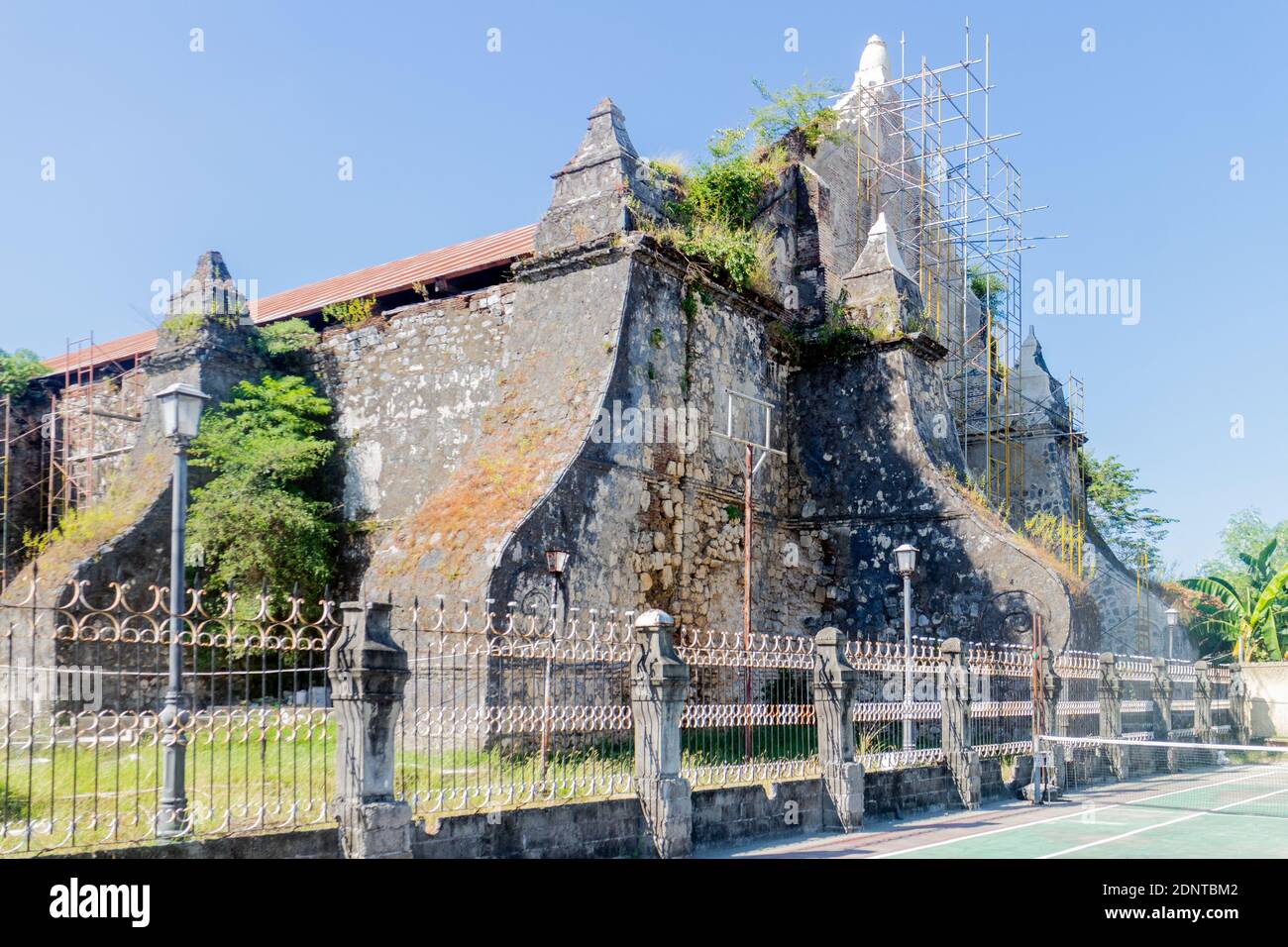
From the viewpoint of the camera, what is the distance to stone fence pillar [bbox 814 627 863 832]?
11.4 metres

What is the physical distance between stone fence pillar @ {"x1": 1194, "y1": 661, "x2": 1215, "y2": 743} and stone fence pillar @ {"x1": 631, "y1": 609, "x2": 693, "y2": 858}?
15.0 meters

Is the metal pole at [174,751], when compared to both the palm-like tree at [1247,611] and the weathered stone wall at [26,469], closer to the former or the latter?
the weathered stone wall at [26,469]

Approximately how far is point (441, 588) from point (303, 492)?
202 inches

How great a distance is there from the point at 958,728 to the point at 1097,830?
245 centimetres

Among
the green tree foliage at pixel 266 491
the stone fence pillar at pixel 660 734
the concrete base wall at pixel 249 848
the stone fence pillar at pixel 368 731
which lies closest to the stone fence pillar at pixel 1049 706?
the stone fence pillar at pixel 660 734

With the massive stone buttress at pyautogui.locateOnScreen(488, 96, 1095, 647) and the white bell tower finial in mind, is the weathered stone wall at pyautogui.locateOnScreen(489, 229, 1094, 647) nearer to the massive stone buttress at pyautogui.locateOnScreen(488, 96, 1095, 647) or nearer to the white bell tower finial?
the massive stone buttress at pyautogui.locateOnScreen(488, 96, 1095, 647)

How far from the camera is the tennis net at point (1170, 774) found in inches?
536

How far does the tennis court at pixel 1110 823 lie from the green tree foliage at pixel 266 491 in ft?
26.4

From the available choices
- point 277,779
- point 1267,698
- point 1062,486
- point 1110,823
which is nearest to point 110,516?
point 277,779

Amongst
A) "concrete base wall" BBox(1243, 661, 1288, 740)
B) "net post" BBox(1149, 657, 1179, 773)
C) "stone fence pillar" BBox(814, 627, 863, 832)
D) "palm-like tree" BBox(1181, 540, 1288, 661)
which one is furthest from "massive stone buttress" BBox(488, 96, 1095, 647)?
"palm-like tree" BBox(1181, 540, 1288, 661)

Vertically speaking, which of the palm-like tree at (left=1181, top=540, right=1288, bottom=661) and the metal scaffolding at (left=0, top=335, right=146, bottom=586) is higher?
the metal scaffolding at (left=0, top=335, right=146, bottom=586)

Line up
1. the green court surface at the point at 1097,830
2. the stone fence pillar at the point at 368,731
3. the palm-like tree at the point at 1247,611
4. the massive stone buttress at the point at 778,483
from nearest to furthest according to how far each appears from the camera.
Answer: the stone fence pillar at the point at 368,731
the green court surface at the point at 1097,830
the massive stone buttress at the point at 778,483
the palm-like tree at the point at 1247,611
